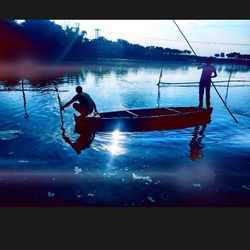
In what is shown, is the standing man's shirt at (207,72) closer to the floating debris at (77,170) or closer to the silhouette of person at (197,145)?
the silhouette of person at (197,145)

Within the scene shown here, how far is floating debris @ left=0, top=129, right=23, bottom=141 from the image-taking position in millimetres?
9450

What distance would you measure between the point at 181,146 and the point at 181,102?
10.1 meters

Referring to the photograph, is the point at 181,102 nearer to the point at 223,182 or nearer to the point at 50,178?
the point at 223,182

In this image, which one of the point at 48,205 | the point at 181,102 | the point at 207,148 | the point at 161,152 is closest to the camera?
the point at 48,205

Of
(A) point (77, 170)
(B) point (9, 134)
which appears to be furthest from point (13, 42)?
(A) point (77, 170)

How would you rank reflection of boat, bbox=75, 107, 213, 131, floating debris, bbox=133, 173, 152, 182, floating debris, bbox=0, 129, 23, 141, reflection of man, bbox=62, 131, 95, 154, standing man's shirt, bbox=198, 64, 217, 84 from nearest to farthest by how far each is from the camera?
floating debris, bbox=133, 173, 152, 182 → reflection of man, bbox=62, 131, 95, 154 → floating debris, bbox=0, 129, 23, 141 → reflection of boat, bbox=75, 107, 213, 131 → standing man's shirt, bbox=198, 64, 217, 84

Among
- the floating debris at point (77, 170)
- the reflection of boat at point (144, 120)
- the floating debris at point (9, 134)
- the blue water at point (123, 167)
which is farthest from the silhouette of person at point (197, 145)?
the floating debris at point (9, 134)

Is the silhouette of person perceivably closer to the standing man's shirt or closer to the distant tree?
the standing man's shirt

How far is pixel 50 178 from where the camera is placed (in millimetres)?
6629

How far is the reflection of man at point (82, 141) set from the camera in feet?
28.6

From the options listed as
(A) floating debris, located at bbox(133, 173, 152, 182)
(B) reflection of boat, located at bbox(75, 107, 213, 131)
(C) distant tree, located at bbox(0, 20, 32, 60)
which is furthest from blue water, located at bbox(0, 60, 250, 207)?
(C) distant tree, located at bbox(0, 20, 32, 60)

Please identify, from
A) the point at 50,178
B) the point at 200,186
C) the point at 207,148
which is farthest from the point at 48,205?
the point at 207,148

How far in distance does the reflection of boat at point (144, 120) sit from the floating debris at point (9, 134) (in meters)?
Answer: 2.48

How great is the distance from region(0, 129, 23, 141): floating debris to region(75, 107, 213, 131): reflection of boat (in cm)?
248
